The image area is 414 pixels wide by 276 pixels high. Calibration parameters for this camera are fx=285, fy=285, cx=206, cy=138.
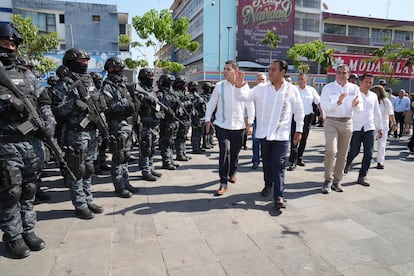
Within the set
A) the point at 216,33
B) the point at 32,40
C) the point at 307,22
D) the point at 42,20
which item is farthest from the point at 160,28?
the point at 307,22

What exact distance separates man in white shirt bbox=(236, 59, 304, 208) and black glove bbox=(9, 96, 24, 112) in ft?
9.58

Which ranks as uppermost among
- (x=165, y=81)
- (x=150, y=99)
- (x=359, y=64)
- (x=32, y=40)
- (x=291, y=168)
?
(x=359, y=64)

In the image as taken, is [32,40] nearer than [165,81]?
No

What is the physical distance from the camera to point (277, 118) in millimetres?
4008

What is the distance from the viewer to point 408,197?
4543mm

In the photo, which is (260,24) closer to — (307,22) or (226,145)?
(307,22)

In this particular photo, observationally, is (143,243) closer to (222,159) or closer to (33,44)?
(222,159)

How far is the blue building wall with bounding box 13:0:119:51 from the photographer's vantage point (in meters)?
25.2

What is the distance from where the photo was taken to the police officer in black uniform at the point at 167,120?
5.92 m

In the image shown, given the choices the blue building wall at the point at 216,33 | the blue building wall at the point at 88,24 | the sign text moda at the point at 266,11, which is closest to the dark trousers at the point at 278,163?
the blue building wall at the point at 88,24

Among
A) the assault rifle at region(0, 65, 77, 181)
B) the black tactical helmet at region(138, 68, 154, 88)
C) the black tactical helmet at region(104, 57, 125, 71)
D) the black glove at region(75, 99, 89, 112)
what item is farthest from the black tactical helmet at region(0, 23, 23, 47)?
the black tactical helmet at region(138, 68, 154, 88)

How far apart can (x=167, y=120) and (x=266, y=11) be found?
117ft

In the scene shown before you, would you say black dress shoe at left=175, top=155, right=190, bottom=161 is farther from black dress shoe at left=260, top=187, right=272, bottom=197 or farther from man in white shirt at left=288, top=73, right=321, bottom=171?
black dress shoe at left=260, top=187, right=272, bottom=197

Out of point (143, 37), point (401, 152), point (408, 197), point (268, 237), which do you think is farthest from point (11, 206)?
point (143, 37)
